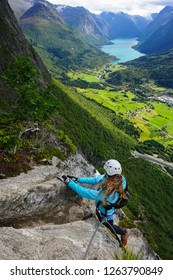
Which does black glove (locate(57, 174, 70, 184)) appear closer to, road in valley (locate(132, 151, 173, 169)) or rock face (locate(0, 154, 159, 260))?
rock face (locate(0, 154, 159, 260))

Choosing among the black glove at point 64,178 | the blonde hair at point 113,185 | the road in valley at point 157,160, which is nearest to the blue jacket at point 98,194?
the blonde hair at point 113,185

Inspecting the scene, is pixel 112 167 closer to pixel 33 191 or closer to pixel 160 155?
pixel 33 191

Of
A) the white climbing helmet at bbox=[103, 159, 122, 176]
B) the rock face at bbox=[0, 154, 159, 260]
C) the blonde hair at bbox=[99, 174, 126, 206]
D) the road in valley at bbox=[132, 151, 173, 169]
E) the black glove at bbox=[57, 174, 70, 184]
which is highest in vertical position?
the white climbing helmet at bbox=[103, 159, 122, 176]

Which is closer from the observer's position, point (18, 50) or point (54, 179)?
point (54, 179)

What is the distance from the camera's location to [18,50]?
76.2 m

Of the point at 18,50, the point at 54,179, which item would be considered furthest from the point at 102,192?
the point at 18,50

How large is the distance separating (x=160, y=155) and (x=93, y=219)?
505ft

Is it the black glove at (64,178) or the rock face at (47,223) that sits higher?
the black glove at (64,178)

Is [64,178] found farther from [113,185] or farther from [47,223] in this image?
[113,185]

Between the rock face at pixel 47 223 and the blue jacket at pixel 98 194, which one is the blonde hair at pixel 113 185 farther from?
the rock face at pixel 47 223

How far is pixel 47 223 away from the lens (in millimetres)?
Result: 14961

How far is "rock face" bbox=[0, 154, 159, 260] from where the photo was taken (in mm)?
11859

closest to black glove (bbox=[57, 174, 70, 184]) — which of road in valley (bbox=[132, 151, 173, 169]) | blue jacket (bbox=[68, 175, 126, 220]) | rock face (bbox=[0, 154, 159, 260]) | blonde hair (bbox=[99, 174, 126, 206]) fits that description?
rock face (bbox=[0, 154, 159, 260])

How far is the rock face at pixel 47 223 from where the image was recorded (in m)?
11.9
